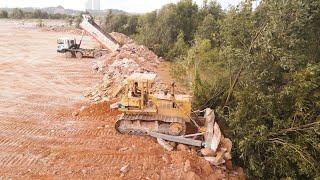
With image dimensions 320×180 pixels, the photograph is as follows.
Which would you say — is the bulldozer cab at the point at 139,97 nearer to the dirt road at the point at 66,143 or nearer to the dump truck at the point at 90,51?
the dirt road at the point at 66,143

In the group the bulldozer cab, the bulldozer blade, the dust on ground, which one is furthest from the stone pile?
the bulldozer blade

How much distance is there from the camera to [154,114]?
11.9 m

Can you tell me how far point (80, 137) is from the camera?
477 inches

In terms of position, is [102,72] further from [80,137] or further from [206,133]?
[206,133]

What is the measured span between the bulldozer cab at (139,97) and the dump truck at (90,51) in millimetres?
16005

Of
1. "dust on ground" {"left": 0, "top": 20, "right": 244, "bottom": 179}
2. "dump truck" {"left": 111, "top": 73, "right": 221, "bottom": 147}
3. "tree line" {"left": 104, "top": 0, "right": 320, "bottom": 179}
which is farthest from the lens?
"dump truck" {"left": 111, "top": 73, "right": 221, "bottom": 147}

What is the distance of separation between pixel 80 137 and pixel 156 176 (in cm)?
356

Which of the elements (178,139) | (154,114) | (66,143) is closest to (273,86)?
(178,139)

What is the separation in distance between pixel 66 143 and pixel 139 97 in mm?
2693

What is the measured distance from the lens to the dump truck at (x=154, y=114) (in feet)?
38.7

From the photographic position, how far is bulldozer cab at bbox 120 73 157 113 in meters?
11.9

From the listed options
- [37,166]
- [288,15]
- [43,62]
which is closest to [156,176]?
[37,166]

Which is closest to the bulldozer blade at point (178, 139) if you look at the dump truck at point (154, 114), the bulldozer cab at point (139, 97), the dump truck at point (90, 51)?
the dump truck at point (154, 114)

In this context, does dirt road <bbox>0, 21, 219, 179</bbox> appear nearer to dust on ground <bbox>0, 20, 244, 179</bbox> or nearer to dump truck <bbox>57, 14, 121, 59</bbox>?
dust on ground <bbox>0, 20, 244, 179</bbox>
